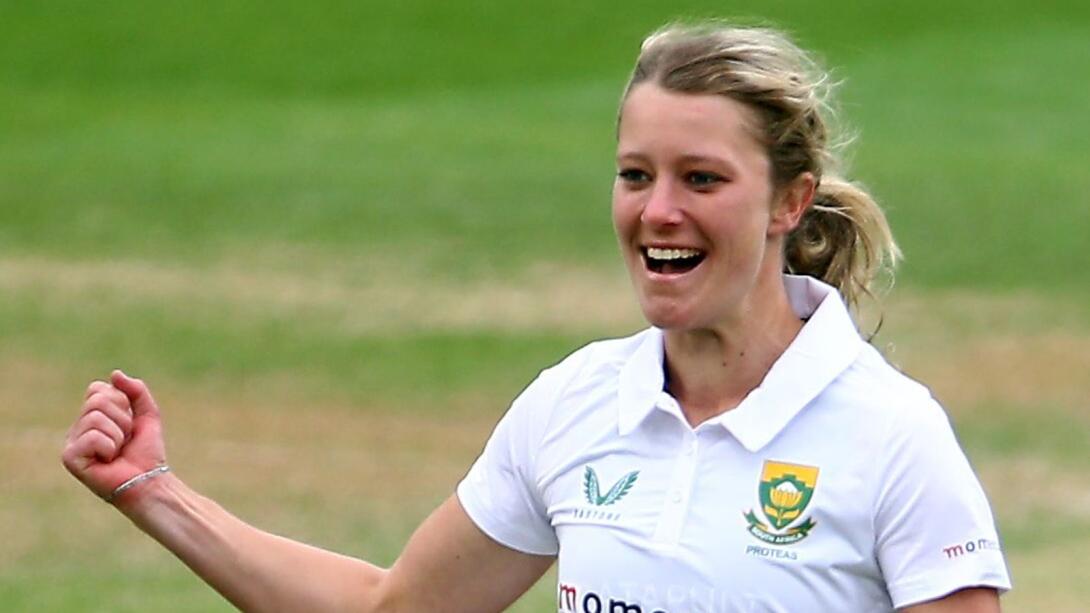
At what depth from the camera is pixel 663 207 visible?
365 centimetres

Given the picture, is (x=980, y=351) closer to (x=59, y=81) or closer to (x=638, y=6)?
(x=59, y=81)

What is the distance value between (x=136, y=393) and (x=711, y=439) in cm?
101

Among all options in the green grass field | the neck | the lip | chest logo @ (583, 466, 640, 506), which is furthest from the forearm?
the green grass field

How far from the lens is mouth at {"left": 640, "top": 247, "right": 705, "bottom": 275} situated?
3701 millimetres

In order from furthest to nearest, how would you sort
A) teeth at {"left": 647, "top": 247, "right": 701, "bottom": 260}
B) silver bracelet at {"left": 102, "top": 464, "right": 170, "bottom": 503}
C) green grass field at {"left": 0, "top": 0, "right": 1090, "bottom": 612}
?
green grass field at {"left": 0, "top": 0, "right": 1090, "bottom": 612} → silver bracelet at {"left": 102, "top": 464, "right": 170, "bottom": 503} → teeth at {"left": 647, "top": 247, "right": 701, "bottom": 260}

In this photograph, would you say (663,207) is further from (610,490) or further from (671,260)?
(610,490)

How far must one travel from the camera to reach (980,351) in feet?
52.6

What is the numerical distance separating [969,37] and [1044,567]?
812 inches

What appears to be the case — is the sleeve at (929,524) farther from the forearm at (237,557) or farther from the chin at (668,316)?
the forearm at (237,557)

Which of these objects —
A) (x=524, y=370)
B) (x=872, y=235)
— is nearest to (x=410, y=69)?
(x=524, y=370)

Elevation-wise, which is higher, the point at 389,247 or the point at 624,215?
the point at 389,247

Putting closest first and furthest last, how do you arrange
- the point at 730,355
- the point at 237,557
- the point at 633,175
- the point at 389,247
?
the point at 633,175, the point at 730,355, the point at 237,557, the point at 389,247

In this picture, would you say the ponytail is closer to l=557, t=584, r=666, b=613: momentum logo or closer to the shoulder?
the shoulder

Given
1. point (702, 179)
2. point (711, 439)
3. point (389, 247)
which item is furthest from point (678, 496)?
point (389, 247)
